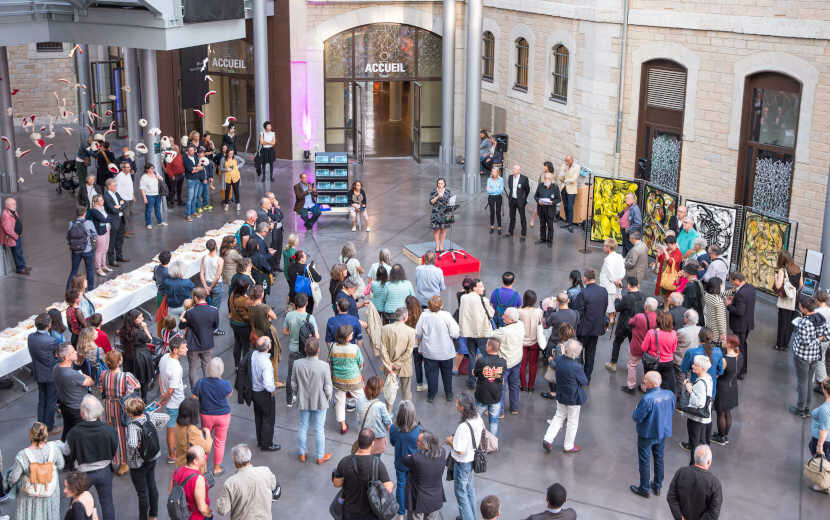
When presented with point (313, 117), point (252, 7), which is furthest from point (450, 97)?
point (252, 7)

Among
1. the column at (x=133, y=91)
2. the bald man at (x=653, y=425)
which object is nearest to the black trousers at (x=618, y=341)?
the bald man at (x=653, y=425)

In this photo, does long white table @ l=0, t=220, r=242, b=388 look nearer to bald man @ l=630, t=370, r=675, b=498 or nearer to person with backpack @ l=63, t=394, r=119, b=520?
person with backpack @ l=63, t=394, r=119, b=520

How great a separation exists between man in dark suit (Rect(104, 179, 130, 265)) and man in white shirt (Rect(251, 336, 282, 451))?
274 inches

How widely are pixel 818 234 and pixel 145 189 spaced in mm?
13026

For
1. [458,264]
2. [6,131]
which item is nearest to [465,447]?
[458,264]

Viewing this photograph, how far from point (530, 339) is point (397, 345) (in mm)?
1801

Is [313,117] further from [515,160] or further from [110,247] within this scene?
[110,247]

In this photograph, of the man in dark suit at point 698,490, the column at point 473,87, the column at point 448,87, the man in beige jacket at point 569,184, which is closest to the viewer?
the man in dark suit at point 698,490

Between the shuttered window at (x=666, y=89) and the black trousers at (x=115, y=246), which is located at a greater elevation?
the shuttered window at (x=666, y=89)

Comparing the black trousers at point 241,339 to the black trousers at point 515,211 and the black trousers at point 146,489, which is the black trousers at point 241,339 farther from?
the black trousers at point 515,211

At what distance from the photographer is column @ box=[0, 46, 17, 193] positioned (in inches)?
835

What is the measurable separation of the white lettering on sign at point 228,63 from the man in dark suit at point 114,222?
11296 millimetres

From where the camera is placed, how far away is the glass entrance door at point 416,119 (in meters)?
27.0

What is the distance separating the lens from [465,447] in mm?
8797
